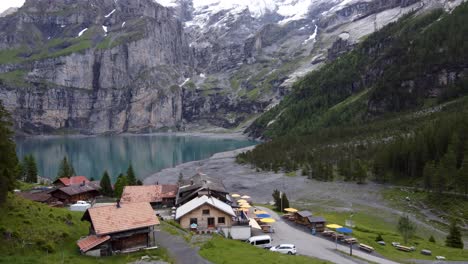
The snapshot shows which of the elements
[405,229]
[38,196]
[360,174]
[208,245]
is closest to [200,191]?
[208,245]

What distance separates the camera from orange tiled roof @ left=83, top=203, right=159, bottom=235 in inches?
1319

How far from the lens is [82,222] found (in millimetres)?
39281

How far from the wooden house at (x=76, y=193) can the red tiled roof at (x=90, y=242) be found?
3939 cm

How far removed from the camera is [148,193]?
201 feet

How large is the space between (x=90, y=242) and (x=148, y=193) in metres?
29.3

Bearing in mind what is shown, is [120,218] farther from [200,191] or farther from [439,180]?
[439,180]

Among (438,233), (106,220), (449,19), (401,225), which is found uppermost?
(449,19)

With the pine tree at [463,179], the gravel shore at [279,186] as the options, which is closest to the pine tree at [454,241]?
the pine tree at [463,179]

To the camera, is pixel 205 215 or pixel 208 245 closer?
pixel 208 245

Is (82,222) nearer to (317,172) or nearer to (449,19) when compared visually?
(317,172)

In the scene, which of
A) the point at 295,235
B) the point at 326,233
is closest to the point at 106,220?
the point at 295,235

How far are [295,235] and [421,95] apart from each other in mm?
137691

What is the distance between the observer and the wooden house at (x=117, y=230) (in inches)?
1267

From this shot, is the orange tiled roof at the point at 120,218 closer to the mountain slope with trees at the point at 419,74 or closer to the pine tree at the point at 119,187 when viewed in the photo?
the pine tree at the point at 119,187
